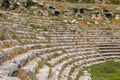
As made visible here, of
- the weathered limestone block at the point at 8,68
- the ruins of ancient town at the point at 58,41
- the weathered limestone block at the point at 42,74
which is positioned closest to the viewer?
the weathered limestone block at the point at 8,68

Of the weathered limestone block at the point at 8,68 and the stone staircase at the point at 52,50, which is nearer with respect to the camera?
the weathered limestone block at the point at 8,68

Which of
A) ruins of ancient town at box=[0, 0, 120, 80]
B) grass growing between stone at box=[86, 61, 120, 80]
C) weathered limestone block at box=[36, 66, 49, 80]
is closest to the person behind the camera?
weathered limestone block at box=[36, 66, 49, 80]

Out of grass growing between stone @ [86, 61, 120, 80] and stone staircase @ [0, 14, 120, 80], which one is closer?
stone staircase @ [0, 14, 120, 80]

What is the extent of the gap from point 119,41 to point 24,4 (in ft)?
18.9

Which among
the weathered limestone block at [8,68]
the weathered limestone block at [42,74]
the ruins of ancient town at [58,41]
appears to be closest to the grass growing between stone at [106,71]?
the ruins of ancient town at [58,41]

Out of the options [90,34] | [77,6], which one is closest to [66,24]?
[90,34]

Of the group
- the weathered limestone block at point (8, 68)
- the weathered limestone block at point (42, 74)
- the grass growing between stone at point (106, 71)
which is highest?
the weathered limestone block at point (8, 68)

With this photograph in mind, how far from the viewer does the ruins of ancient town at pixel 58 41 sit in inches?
388

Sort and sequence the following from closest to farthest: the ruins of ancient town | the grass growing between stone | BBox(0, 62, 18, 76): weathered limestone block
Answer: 1. BBox(0, 62, 18, 76): weathered limestone block
2. the ruins of ancient town
3. the grass growing between stone

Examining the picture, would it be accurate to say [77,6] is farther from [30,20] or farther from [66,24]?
[30,20]

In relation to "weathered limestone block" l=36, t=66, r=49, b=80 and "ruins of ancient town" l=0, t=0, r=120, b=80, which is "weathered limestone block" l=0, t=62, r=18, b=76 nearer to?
"ruins of ancient town" l=0, t=0, r=120, b=80

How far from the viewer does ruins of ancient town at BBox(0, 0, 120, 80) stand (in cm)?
986

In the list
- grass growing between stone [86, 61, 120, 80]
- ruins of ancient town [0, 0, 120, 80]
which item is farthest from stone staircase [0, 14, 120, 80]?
grass growing between stone [86, 61, 120, 80]

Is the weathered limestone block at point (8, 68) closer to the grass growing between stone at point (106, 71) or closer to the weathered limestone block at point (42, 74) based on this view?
the weathered limestone block at point (42, 74)
